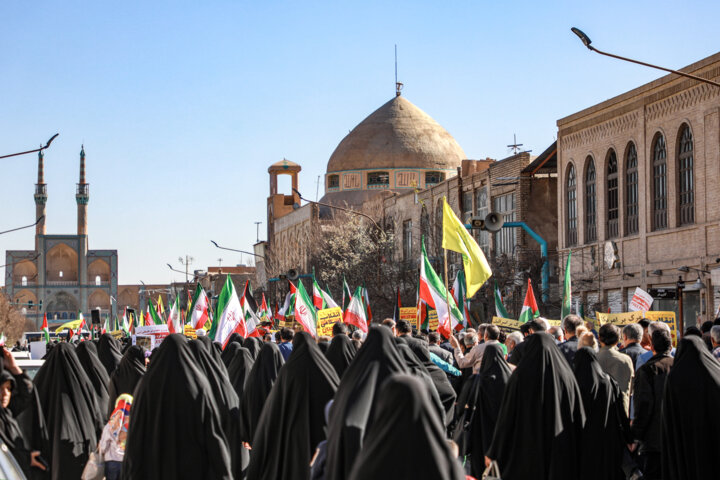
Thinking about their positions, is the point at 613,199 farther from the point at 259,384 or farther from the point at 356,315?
the point at 259,384

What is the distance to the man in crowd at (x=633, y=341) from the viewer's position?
956cm

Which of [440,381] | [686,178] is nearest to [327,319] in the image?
[686,178]

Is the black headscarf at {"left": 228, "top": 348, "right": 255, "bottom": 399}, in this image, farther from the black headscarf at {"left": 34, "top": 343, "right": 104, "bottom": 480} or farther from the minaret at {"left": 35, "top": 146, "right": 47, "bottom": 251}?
the minaret at {"left": 35, "top": 146, "right": 47, "bottom": 251}

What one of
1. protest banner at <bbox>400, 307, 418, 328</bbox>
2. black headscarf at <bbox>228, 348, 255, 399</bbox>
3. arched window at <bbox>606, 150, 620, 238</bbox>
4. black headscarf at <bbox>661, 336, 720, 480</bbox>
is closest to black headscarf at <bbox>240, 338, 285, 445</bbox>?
black headscarf at <bbox>228, 348, 255, 399</bbox>

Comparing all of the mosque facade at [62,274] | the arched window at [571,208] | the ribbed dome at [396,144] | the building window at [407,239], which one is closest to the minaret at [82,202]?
the mosque facade at [62,274]

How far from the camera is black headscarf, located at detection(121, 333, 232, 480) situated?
23.4ft

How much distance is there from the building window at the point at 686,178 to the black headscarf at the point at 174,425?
71.2ft

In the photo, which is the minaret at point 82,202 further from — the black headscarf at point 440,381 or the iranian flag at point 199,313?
the black headscarf at point 440,381

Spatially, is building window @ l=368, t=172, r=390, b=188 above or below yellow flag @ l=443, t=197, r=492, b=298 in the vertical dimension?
above

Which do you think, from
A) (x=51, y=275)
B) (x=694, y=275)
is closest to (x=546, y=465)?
(x=694, y=275)

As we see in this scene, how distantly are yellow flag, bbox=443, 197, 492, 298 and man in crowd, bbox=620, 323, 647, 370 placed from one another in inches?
298

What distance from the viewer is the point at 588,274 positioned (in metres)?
32.4

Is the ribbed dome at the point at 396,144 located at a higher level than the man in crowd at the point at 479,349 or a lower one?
higher

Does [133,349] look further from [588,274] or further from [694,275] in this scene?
[588,274]
